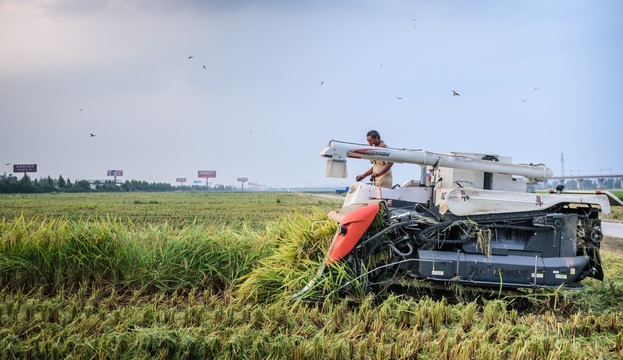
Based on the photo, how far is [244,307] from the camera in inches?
193

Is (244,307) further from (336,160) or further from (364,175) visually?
(364,175)

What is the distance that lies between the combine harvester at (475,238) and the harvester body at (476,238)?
0.4 inches

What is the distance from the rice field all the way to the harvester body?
0.76ft

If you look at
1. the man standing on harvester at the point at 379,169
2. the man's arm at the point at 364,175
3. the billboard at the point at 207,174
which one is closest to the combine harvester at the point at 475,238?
the man standing on harvester at the point at 379,169

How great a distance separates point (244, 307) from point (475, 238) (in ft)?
8.60

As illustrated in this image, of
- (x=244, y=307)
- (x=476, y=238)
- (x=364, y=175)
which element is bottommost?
(x=244, y=307)

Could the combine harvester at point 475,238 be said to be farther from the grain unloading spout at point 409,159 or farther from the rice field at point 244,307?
the rice field at point 244,307

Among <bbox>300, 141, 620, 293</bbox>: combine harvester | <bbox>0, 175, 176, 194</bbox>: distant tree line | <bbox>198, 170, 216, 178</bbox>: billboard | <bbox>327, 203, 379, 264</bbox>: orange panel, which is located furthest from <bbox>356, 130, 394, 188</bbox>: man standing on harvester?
<bbox>198, 170, 216, 178</bbox>: billboard

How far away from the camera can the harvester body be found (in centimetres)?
522

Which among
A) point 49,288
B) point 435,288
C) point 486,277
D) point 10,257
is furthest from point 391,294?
point 10,257

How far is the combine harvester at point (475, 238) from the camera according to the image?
522cm

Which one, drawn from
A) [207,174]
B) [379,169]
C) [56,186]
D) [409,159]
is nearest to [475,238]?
[409,159]

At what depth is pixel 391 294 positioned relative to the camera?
16.8 feet

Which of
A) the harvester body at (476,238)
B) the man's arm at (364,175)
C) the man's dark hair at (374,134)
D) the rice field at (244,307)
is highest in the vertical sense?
the man's dark hair at (374,134)
